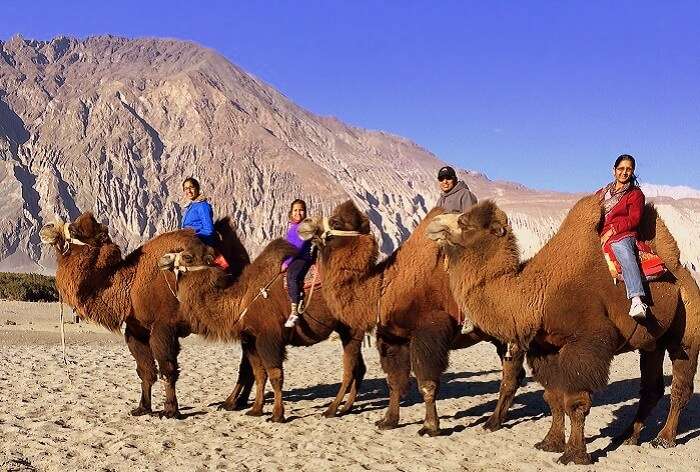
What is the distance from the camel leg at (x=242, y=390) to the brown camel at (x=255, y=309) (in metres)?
0.51

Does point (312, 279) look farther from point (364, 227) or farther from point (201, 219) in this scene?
point (201, 219)

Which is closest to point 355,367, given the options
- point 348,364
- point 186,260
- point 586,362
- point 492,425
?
point 348,364

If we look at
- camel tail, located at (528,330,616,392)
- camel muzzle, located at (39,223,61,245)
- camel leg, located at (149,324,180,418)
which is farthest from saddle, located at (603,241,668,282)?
camel muzzle, located at (39,223,61,245)

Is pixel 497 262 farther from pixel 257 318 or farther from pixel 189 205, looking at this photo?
pixel 189 205

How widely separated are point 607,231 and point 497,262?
44.1 inches

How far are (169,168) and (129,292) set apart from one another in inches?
3289

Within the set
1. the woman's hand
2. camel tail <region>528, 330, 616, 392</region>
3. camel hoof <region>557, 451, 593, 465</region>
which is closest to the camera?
camel tail <region>528, 330, 616, 392</region>

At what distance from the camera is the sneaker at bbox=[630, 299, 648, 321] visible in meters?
5.87

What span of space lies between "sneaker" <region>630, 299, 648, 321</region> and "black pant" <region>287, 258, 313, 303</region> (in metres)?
3.50

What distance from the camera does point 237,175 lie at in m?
85.4

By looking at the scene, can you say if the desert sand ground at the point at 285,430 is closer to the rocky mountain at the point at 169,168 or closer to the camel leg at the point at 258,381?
the camel leg at the point at 258,381

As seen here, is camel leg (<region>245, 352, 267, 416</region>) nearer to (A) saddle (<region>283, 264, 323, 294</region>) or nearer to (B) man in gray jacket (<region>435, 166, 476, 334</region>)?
(A) saddle (<region>283, 264, 323, 294</region>)

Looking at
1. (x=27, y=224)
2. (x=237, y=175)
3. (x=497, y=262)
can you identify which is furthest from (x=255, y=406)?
(x=237, y=175)

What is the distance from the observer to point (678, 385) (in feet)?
22.4
